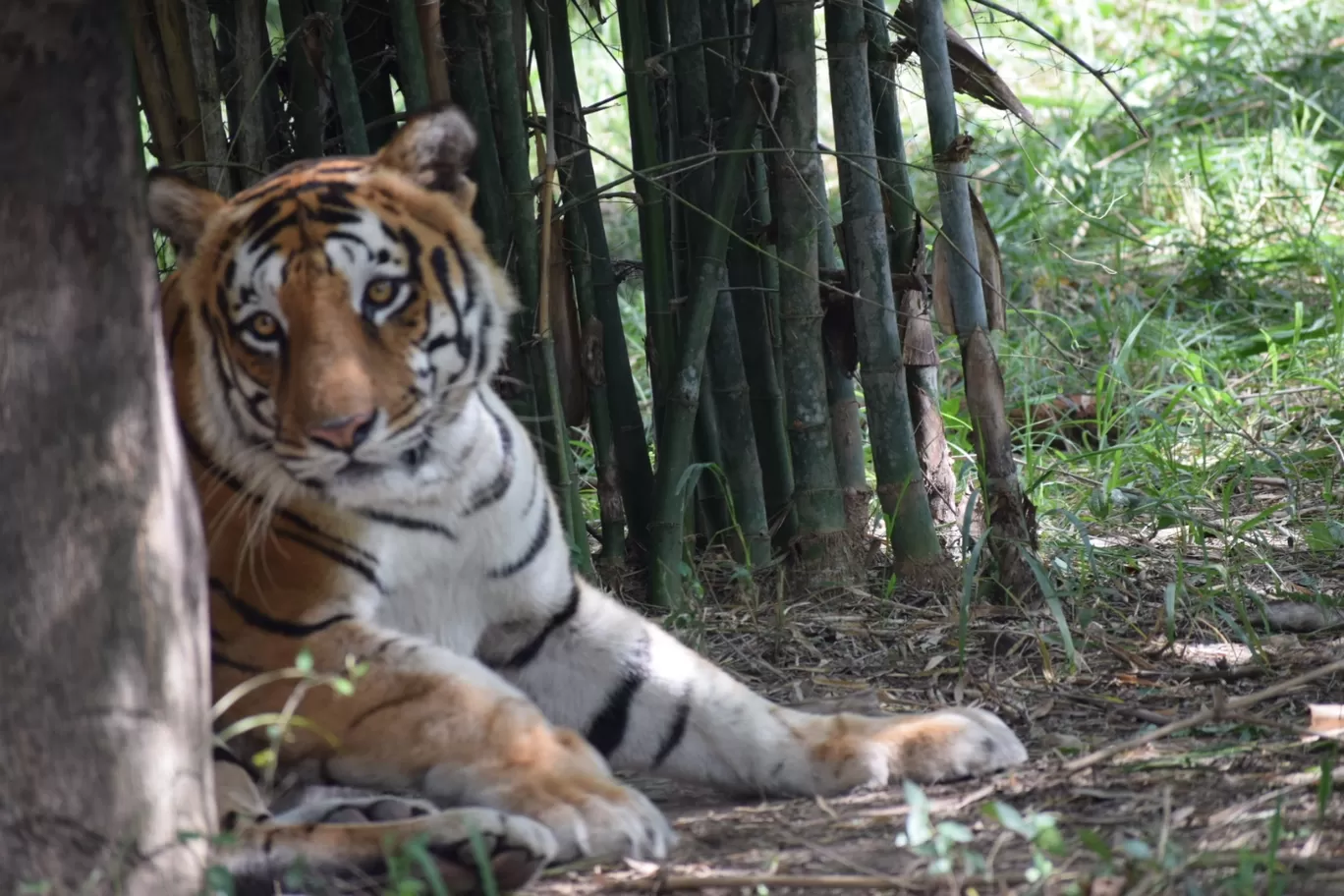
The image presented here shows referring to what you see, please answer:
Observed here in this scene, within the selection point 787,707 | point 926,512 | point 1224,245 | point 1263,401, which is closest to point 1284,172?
point 1224,245

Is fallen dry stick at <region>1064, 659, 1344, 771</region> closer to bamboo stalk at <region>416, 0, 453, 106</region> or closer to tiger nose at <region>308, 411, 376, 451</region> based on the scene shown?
tiger nose at <region>308, 411, 376, 451</region>

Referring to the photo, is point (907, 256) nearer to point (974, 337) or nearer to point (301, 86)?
point (974, 337)

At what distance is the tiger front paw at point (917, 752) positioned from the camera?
8.30 ft

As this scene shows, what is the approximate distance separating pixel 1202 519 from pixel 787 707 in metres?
1.51

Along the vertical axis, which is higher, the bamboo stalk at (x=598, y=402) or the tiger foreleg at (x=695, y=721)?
the bamboo stalk at (x=598, y=402)

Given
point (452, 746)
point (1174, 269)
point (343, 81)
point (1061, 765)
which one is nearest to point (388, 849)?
point (452, 746)

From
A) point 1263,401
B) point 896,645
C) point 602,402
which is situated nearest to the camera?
point 896,645

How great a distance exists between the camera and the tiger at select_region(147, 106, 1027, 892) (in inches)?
89.6

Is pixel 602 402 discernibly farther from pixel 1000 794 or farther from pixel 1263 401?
pixel 1263 401

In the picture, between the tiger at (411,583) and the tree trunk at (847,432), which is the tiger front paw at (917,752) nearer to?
the tiger at (411,583)

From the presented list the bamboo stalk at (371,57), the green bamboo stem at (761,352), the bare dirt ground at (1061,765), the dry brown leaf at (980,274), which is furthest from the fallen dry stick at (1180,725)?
the bamboo stalk at (371,57)

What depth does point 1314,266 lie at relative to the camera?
5.44 meters

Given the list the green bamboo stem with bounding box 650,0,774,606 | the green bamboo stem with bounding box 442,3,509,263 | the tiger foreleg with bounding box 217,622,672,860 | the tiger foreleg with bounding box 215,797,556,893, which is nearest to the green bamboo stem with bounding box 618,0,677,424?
the green bamboo stem with bounding box 650,0,774,606

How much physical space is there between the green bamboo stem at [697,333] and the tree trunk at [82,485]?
1643 mm
